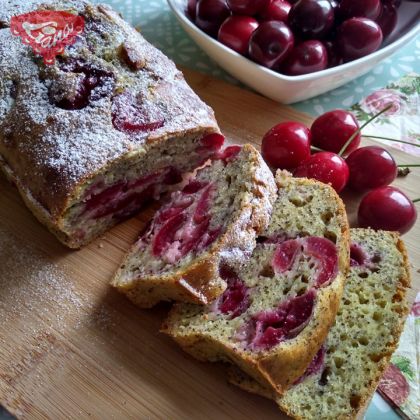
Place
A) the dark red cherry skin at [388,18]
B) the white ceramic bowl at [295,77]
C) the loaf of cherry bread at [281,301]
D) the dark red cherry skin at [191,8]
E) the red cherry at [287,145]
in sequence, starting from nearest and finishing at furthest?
the loaf of cherry bread at [281,301] → the red cherry at [287,145] → the white ceramic bowl at [295,77] → the dark red cherry skin at [388,18] → the dark red cherry skin at [191,8]

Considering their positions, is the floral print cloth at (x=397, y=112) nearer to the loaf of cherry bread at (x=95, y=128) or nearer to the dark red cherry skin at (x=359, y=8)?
the dark red cherry skin at (x=359, y=8)

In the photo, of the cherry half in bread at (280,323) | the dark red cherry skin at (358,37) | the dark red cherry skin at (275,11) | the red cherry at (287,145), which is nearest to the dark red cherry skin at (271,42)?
the dark red cherry skin at (275,11)

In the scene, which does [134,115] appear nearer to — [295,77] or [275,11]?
[295,77]

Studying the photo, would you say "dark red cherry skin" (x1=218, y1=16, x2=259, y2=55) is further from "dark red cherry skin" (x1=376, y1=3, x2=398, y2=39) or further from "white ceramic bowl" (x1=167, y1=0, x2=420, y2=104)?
"dark red cherry skin" (x1=376, y1=3, x2=398, y2=39)

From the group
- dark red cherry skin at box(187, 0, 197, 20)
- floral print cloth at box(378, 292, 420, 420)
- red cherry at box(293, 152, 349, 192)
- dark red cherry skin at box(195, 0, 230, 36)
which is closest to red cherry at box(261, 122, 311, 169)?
red cherry at box(293, 152, 349, 192)

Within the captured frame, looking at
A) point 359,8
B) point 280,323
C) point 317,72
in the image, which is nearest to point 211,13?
point 317,72

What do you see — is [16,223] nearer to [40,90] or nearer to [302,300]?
[40,90]

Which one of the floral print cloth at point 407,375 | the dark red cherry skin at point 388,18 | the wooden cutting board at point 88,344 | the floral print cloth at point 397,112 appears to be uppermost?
the dark red cherry skin at point 388,18
